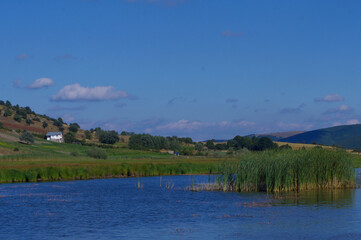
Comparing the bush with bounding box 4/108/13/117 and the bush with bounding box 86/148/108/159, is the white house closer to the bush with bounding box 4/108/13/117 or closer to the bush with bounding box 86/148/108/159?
the bush with bounding box 4/108/13/117

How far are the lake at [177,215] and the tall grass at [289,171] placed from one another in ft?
3.70

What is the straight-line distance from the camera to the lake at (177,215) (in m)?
23.1

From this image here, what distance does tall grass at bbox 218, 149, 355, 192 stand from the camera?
120 feet

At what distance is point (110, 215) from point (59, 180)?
26.1 m

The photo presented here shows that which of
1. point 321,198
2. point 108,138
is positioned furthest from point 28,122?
point 321,198

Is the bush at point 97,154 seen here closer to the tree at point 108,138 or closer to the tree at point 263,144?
the tree at point 263,144

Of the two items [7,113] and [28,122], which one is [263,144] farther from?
[7,113]

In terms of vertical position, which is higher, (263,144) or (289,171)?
(263,144)

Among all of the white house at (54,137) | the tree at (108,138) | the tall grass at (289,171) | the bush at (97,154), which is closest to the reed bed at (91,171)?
the tall grass at (289,171)

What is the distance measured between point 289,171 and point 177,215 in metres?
11.4

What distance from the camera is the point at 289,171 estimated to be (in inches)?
1444

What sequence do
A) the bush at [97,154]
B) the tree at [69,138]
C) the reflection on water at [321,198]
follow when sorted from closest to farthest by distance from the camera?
the reflection on water at [321,198], the bush at [97,154], the tree at [69,138]

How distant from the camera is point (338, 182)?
3944 centimetres

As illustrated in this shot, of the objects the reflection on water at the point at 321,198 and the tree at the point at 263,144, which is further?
the tree at the point at 263,144
